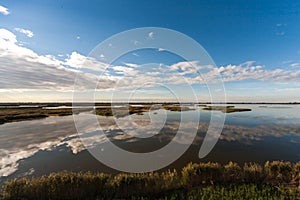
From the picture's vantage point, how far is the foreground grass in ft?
18.5

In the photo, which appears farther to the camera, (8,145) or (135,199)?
(8,145)

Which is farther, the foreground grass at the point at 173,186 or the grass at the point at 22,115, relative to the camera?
the grass at the point at 22,115

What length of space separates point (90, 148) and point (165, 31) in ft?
34.0

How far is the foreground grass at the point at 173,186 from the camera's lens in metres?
5.65

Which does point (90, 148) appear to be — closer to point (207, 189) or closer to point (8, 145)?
point (8, 145)

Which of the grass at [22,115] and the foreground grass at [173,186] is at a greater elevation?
the grass at [22,115]

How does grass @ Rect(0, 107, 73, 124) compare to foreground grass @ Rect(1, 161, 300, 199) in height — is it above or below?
Result: above

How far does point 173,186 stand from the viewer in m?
6.44

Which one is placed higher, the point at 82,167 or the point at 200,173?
the point at 200,173

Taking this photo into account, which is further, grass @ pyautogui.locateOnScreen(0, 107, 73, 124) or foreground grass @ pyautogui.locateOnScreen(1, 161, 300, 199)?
grass @ pyautogui.locateOnScreen(0, 107, 73, 124)

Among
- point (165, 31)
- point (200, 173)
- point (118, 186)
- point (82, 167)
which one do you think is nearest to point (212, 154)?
point (200, 173)

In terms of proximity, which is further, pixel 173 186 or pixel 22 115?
pixel 22 115

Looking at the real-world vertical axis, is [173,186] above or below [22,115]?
below

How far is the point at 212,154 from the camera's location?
11.2 meters
